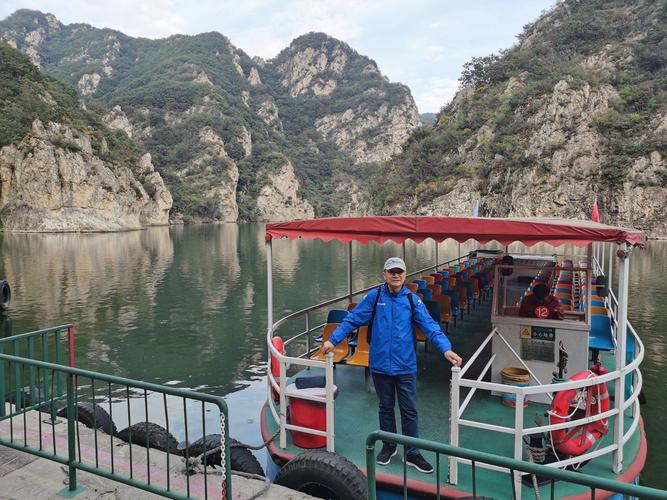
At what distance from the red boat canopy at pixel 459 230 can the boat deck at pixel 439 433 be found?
7.16ft

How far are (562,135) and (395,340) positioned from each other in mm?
68238

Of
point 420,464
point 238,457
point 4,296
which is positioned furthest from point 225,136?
point 420,464

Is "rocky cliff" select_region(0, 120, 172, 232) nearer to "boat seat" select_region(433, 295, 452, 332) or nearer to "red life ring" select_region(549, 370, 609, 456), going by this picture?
"boat seat" select_region(433, 295, 452, 332)

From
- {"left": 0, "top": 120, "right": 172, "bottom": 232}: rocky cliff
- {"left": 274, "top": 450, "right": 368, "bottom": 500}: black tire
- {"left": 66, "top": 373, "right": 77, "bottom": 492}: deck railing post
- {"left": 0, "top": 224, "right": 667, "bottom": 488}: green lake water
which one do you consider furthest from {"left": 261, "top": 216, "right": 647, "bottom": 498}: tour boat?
{"left": 0, "top": 120, "right": 172, "bottom": 232}: rocky cliff

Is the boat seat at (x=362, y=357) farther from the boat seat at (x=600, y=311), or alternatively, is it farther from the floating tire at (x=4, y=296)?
the floating tire at (x=4, y=296)

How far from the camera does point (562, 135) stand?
6400 cm

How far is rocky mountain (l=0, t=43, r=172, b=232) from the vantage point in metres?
70.3

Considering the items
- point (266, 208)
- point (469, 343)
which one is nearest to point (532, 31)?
point (266, 208)

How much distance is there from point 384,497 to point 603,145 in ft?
224

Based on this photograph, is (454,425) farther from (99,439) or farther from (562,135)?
(562,135)

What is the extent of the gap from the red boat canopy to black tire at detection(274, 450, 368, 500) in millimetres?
2498

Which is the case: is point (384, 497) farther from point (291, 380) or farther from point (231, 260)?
point (231, 260)

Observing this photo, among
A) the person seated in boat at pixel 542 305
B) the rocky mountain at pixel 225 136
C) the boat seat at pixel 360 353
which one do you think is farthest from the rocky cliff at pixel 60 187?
the person seated in boat at pixel 542 305

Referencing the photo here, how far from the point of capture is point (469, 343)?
9.48 metres
